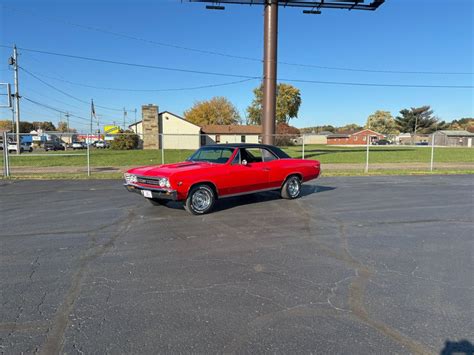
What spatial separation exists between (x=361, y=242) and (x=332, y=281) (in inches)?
67.3

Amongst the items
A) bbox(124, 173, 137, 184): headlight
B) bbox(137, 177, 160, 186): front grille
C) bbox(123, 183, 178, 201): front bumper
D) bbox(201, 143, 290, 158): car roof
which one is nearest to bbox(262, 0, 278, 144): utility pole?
bbox(201, 143, 290, 158): car roof

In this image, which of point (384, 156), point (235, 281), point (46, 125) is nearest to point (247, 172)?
point (235, 281)

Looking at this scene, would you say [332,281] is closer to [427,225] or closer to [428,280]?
[428,280]

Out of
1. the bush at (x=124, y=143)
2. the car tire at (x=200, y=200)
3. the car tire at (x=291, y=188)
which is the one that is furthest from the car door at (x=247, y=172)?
the bush at (x=124, y=143)

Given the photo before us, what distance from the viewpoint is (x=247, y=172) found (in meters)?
7.81

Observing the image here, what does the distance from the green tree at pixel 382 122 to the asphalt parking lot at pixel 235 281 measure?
118 meters

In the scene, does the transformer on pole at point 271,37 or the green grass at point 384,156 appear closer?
the transformer on pole at point 271,37

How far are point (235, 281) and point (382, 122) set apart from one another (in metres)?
124

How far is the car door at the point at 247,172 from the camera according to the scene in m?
7.56

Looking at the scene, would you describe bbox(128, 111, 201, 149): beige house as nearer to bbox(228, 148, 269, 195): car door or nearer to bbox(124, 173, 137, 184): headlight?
bbox(228, 148, 269, 195): car door

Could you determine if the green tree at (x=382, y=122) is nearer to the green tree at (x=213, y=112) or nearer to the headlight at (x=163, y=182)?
the green tree at (x=213, y=112)

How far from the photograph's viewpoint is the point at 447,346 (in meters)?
2.62

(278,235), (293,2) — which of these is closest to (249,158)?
(278,235)

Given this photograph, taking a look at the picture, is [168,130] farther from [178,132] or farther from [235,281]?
[235,281]
